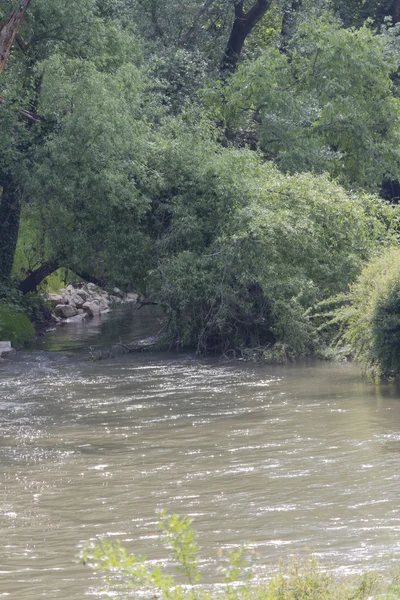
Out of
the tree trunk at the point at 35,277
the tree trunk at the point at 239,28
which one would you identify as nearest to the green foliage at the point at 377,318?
the tree trunk at the point at 35,277

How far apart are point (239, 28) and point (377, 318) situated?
17.5 meters

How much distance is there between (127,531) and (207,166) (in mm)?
13851

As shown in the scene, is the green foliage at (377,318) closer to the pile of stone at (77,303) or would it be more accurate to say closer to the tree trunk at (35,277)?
the tree trunk at (35,277)

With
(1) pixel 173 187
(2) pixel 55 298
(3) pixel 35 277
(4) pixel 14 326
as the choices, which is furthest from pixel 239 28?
(4) pixel 14 326

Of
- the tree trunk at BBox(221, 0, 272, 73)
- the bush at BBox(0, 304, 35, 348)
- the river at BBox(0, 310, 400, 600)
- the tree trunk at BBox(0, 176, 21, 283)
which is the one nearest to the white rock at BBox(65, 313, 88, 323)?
the bush at BBox(0, 304, 35, 348)

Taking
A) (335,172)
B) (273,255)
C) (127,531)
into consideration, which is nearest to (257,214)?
(273,255)

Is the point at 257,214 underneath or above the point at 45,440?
above

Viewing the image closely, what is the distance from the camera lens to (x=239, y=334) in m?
19.1

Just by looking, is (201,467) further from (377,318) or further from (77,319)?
(77,319)

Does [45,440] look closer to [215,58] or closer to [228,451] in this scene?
[228,451]

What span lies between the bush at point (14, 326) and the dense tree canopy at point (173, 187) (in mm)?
1167

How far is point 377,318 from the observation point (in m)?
14.2

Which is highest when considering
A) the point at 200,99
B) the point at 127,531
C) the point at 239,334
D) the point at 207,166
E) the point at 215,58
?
the point at 215,58

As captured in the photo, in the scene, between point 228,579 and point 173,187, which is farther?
point 173,187
